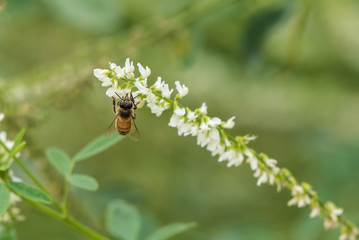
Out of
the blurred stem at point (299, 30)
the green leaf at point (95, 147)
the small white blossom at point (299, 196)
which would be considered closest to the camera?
the small white blossom at point (299, 196)

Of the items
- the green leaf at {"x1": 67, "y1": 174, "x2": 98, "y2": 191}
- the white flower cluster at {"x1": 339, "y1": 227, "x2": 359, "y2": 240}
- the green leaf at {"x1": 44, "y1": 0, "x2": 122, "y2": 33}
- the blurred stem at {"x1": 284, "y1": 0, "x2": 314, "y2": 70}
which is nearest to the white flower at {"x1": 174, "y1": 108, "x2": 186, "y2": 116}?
the green leaf at {"x1": 67, "y1": 174, "x2": 98, "y2": 191}

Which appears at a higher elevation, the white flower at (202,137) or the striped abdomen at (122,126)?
the striped abdomen at (122,126)

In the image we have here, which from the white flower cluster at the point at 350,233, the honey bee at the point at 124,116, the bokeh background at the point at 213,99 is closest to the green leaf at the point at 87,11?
the bokeh background at the point at 213,99

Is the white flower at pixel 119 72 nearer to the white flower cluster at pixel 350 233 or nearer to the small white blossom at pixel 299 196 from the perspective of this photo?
the small white blossom at pixel 299 196

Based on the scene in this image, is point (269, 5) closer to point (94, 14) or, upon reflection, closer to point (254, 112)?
point (94, 14)

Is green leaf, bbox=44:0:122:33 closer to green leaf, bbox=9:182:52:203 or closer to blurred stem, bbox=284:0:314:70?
blurred stem, bbox=284:0:314:70
